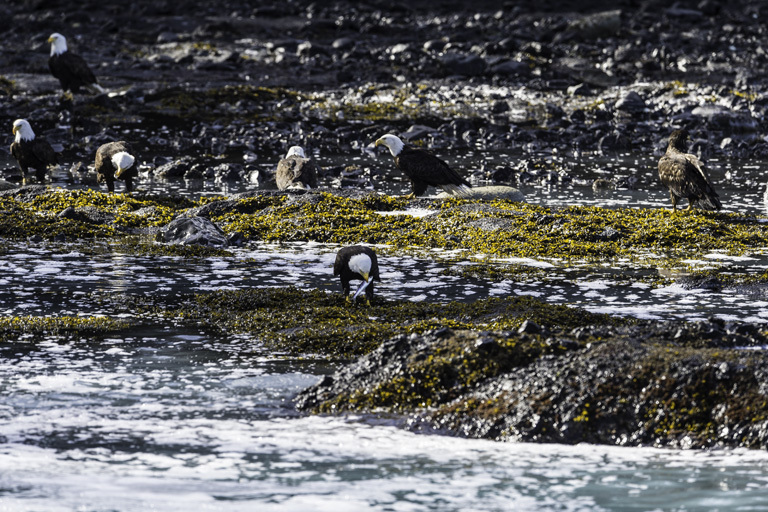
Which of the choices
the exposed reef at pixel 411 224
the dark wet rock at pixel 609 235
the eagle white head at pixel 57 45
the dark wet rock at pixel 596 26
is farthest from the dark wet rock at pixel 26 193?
the dark wet rock at pixel 596 26

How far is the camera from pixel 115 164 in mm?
18000

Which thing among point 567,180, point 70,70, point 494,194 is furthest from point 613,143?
point 70,70

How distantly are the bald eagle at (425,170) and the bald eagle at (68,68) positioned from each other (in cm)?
1447

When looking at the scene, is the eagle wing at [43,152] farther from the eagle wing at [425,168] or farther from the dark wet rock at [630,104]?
the dark wet rock at [630,104]

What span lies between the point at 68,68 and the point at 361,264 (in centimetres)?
2084

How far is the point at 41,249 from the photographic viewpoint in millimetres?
14047

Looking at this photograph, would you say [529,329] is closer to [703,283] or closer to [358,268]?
[358,268]

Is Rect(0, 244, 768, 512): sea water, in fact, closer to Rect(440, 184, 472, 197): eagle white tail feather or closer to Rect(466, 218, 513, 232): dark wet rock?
Rect(466, 218, 513, 232): dark wet rock

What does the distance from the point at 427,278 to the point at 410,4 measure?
139 feet

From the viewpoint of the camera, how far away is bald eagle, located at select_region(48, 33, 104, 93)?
2861 cm

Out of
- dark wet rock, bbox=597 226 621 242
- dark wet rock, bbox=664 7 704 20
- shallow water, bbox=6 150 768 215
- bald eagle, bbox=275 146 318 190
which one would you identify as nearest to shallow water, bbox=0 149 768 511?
dark wet rock, bbox=597 226 621 242

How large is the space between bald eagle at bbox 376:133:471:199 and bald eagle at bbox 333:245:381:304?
252 inches

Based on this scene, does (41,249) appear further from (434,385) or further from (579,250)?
(434,385)

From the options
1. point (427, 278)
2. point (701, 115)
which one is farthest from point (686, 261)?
point (701, 115)
